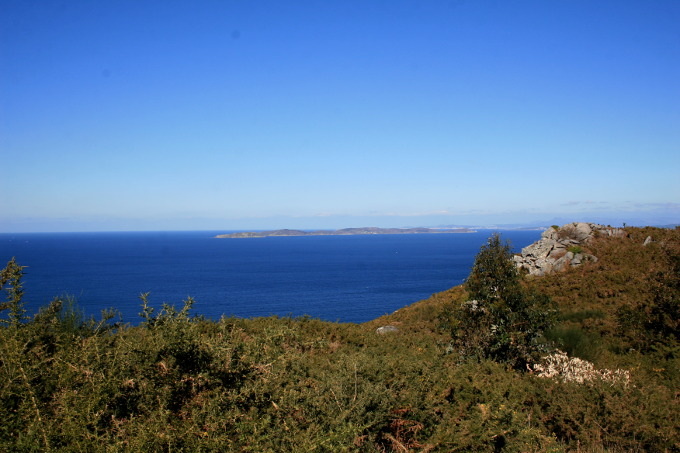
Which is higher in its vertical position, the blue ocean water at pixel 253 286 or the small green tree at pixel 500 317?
the small green tree at pixel 500 317

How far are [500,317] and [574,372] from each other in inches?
77.2

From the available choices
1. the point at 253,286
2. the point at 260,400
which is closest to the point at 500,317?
the point at 260,400

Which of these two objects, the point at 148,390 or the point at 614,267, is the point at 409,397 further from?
the point at 614,267

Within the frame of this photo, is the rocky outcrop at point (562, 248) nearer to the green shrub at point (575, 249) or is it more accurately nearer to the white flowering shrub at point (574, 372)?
the green shrub at point (575, 249)

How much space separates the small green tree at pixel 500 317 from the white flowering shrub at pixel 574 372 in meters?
0.44

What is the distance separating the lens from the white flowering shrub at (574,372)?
8047mm

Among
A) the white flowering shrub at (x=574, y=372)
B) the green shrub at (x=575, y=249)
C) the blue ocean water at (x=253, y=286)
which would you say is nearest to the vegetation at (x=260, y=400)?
the white flowering shrub at (x=574, y=372)

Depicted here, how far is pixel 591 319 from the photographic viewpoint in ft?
57.1

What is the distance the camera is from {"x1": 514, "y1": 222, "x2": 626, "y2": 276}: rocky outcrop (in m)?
27.9

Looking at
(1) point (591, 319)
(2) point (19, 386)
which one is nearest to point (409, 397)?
(2) point (19, 386)

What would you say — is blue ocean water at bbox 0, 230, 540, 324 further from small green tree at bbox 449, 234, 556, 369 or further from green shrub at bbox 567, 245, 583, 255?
small green tree at bbox 449, 234, 556, 369

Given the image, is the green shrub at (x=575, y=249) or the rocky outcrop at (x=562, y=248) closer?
the rocky outcrop at (x=562, y=248)

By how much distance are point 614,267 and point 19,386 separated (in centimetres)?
2821

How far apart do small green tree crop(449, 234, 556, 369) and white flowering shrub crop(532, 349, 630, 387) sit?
443 mm
